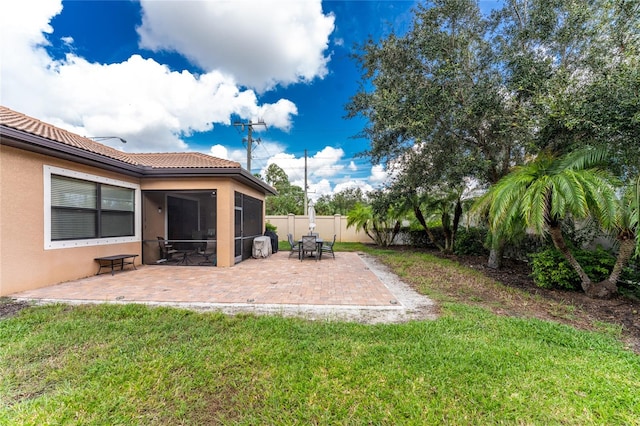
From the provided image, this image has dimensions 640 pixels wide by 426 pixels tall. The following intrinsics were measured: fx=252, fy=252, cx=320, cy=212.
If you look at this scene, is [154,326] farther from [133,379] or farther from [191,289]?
[191,289]

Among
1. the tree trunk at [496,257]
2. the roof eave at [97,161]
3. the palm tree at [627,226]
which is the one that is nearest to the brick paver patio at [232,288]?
the roof eave at [97,161]

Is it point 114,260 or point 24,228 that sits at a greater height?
point 24,228

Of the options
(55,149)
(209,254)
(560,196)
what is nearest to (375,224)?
(209,254)

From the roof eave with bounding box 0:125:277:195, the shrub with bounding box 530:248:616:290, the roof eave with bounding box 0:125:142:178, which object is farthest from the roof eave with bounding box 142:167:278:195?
the shrub with bounding box 530:248:616:290

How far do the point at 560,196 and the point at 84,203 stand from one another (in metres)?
11.2

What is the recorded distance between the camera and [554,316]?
4.58m

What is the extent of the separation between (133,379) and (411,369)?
9.79 ft

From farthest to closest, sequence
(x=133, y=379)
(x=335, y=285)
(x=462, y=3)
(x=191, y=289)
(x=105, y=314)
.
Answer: (x=462, y=3)
(x=335, y=285)
(x=191, y=289)
(x=105, y=314)
(x=133, y=379)

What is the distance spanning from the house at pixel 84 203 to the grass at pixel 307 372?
257 centimetres

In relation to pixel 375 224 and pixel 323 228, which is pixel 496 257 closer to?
pixel 375 224

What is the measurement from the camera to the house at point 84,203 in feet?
17.6

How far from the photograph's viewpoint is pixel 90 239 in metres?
6.99

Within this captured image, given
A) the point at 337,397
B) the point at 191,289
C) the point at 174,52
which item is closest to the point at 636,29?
the point at 337,397

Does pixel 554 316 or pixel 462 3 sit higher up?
pixel 462 3
